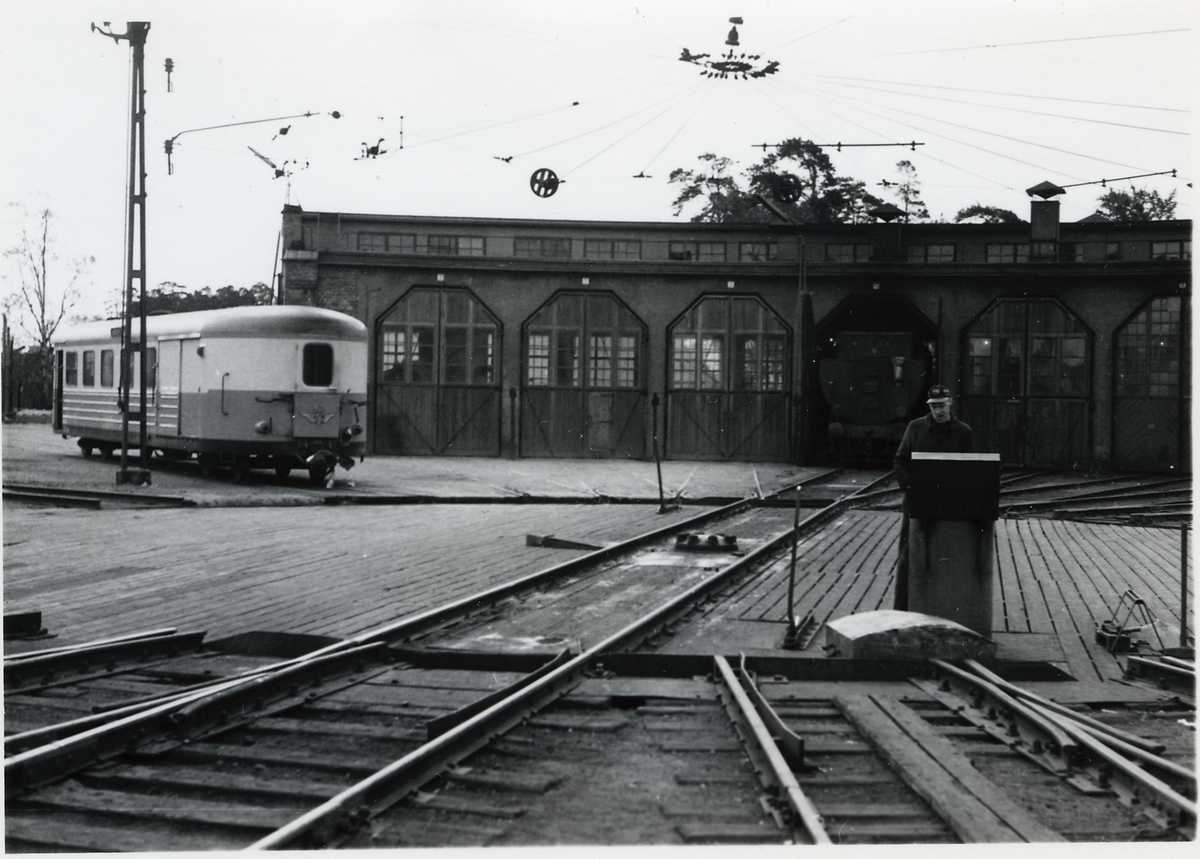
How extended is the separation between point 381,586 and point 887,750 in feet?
16.7

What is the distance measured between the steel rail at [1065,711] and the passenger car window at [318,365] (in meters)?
14.8

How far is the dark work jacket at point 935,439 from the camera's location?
23.9 ft

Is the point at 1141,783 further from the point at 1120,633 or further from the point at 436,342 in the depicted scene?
the point at 436,342

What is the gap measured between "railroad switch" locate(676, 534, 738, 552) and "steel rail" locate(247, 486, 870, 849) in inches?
168

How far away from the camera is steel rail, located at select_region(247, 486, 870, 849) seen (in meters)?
3.71

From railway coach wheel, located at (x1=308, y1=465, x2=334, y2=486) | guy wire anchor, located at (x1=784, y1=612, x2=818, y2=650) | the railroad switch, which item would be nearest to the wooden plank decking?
guy wire anchor, located at (x1=784, y1=612, x2=818, y2=650)

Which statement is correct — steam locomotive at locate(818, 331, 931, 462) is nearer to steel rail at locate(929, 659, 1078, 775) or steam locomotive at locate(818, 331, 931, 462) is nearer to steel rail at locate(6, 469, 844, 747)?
steel rail at locate(6, 469, 844, 747)

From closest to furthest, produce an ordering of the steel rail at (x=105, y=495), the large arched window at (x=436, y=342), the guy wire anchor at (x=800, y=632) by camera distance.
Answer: the guy wire anchor at (x=800, y=632)
the steel rail at (x=105, y=495)
the large arched window at (x=436, y=342)

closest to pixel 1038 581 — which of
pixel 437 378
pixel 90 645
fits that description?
pixel 90 645

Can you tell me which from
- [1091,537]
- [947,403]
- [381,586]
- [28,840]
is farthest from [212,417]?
[28,840]

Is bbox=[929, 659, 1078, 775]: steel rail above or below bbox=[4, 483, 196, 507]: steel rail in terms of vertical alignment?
below

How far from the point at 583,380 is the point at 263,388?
11.2 meters

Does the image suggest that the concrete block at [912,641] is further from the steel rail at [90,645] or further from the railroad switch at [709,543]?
the railroad switch at [709,543]

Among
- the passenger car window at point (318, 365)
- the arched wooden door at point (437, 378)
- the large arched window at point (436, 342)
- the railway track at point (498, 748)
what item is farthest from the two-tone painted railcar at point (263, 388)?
the railway track at point (498, 748)
